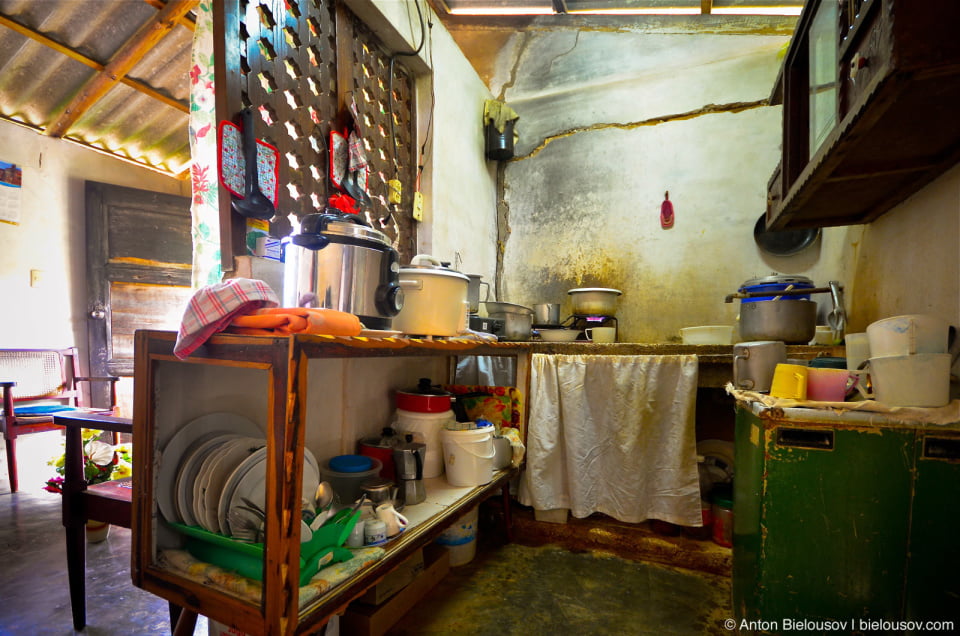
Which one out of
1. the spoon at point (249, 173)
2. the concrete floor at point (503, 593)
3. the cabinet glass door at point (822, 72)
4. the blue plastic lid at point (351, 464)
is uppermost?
the cabinet glass door at point (822, 72)

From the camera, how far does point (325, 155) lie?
77.4 inches

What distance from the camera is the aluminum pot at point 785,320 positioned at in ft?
6.60

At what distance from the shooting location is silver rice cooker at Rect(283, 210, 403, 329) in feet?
4.11

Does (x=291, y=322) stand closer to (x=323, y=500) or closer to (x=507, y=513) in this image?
(x=323, y=500)

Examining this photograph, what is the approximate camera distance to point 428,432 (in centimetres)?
201

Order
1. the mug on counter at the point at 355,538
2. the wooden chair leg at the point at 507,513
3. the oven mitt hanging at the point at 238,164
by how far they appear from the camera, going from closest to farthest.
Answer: the mug on counter at the point at 355,538 < the oven mitt hanging at the point at 238,164 < the wooden chair leg at the point at 507,513

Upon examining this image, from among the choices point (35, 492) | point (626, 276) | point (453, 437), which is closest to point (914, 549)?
point (453, 437)

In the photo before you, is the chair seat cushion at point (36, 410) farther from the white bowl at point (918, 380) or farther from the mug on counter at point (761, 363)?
the white bowl at point (918, 380)

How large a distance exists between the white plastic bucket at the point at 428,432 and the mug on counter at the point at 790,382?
1313mm

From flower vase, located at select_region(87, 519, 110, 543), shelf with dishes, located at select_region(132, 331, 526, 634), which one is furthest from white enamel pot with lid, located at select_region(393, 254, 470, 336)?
flower vase, located at select_region(87, 519, 110, 543)

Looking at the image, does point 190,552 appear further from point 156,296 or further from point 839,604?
point 156,296

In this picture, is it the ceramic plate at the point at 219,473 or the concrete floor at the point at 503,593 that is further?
the concrete floor at the point at 503,593

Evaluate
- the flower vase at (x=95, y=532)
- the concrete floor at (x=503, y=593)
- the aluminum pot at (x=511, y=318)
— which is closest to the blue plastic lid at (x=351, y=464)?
the concrete floor at (x=503, y=593)

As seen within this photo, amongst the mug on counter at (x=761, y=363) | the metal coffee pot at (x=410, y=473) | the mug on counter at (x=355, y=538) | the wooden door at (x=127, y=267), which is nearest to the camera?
the mug on counter at (x=355, y=538)
